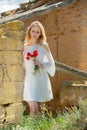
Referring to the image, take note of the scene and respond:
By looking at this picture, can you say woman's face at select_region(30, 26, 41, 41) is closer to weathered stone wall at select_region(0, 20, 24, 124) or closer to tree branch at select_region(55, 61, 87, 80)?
weathered stone wall at select_region(0, 20, 24, 124)

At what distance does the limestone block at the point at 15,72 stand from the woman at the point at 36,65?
0.52 m

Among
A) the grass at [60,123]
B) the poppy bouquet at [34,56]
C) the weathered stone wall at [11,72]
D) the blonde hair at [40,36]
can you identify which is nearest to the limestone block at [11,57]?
the weathered stone wall at [11,72]

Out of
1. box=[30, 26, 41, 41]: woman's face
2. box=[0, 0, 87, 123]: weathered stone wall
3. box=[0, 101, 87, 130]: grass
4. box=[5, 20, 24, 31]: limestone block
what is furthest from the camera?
box=[0, 0, 87, 123]: weathered stone wall

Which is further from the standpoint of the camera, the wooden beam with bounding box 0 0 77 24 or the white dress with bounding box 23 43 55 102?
the wooden beam with bounding box 0 0 77 24

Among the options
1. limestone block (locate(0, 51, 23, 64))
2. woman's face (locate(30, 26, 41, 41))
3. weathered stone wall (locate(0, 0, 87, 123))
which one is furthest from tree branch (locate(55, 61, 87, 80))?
limestone block (locate(0, 51, 23, 64))

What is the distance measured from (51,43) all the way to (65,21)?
60 cm

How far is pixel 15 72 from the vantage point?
578 cm

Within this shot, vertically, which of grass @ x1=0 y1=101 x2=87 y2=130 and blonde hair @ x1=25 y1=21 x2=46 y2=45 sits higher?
blonde hair @ x1=25 y1=21 x2=46 y2=45

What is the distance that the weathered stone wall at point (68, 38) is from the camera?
8836 mm

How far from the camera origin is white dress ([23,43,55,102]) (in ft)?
20.9

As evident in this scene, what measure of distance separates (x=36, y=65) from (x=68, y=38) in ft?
9.20

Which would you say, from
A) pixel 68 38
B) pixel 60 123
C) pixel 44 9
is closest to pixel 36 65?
pixel 60 123

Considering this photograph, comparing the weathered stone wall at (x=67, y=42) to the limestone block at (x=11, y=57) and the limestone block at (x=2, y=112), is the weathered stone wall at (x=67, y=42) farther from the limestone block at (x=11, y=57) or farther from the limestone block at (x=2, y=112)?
the limestone block at (x=2, y=112)

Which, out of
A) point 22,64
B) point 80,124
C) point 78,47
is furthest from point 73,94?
point 80,124
